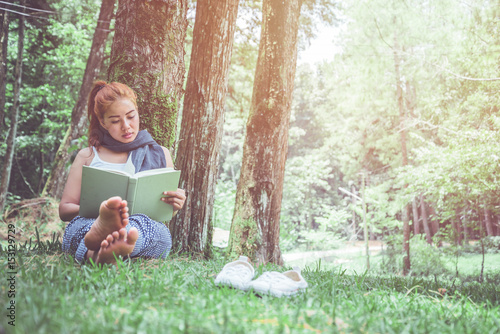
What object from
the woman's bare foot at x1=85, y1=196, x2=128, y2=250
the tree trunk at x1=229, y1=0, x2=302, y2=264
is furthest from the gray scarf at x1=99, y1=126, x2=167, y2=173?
the tree trunk at x1=229, y1=0, x2=302, y2=264

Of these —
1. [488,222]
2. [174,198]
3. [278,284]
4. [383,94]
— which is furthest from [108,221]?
[383,94]

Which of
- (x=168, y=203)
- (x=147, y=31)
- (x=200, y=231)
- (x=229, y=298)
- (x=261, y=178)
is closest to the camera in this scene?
(x=229, y=298)

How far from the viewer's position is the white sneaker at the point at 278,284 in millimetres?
1799

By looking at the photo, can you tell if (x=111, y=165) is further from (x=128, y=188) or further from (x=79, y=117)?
(x=79, y=117)

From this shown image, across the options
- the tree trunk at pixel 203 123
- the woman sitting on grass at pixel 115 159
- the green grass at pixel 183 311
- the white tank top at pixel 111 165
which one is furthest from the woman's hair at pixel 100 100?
the tree trunk at pixel 203 123

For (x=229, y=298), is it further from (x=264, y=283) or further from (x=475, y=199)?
(x=475, y=199)

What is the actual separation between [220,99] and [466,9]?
Result: 9118 mm

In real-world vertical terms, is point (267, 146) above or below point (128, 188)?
above

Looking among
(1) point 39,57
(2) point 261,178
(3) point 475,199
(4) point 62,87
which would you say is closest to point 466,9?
(3) point 475,199

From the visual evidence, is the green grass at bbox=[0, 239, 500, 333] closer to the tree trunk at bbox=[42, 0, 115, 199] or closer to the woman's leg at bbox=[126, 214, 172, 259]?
the woman's leg at bbox=[126, 214, 172, 259]

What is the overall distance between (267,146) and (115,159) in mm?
2223

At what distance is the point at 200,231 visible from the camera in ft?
12.0

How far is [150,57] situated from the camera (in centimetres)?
298

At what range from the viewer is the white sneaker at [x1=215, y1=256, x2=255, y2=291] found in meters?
1.86
